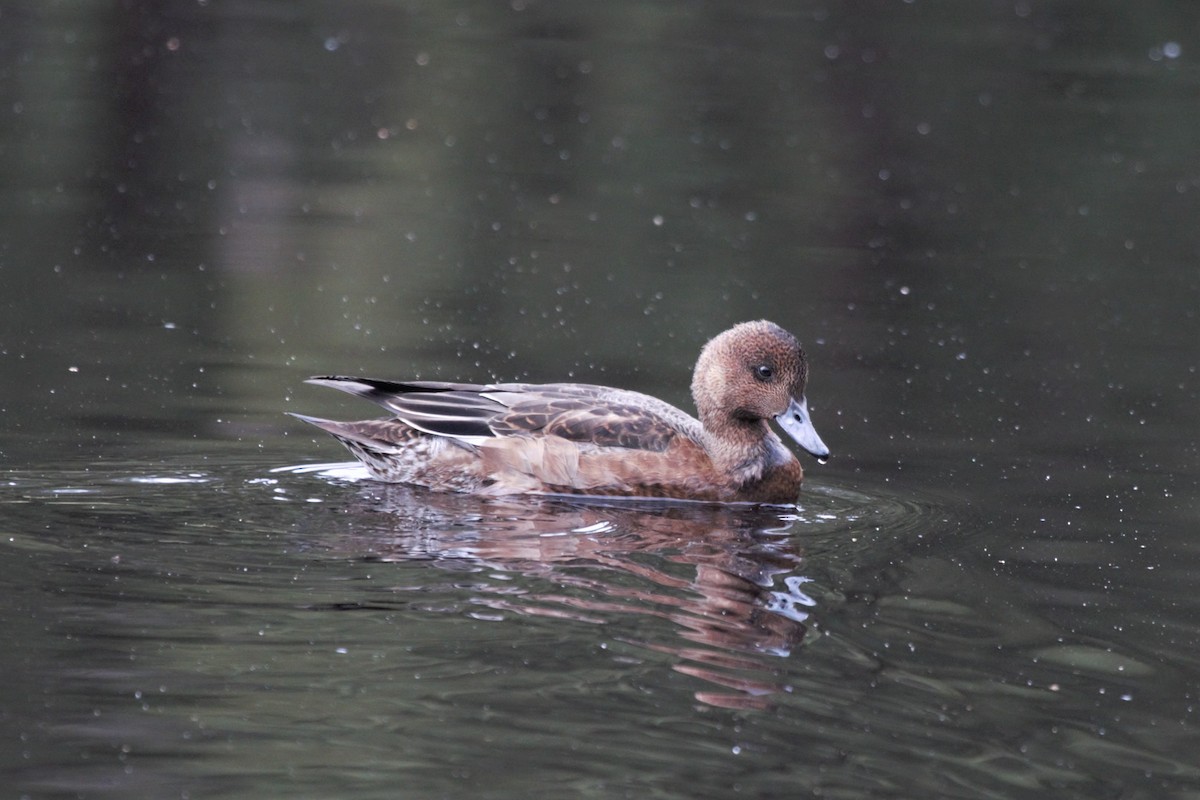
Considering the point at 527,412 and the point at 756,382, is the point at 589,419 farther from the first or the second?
the point at 756,382

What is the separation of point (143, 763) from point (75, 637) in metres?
0.88

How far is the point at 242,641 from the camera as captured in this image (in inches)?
211

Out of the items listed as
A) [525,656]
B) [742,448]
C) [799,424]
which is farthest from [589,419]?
[525,656]

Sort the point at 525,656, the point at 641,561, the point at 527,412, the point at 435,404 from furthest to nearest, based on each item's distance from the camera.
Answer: the point at 435,404
the point at 527,412
the point at 641,561
the point at 525,656

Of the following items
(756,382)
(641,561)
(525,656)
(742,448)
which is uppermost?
(756,382)

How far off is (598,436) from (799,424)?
93 centimetres

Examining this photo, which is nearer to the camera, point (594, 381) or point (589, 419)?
point (589, 419)

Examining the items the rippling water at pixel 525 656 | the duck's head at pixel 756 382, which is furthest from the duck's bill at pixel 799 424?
the rippling water at pixel 525 656

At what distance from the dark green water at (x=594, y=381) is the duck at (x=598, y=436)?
0.21 m

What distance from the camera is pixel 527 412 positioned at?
7.70m

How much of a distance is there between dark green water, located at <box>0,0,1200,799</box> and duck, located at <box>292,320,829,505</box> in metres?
0.21

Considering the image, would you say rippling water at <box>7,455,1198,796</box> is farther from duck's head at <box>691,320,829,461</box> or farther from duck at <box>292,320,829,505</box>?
duck's head at <box>691,320,829,461</box>

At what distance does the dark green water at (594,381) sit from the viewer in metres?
4.89

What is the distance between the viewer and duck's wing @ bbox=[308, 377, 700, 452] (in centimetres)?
761
